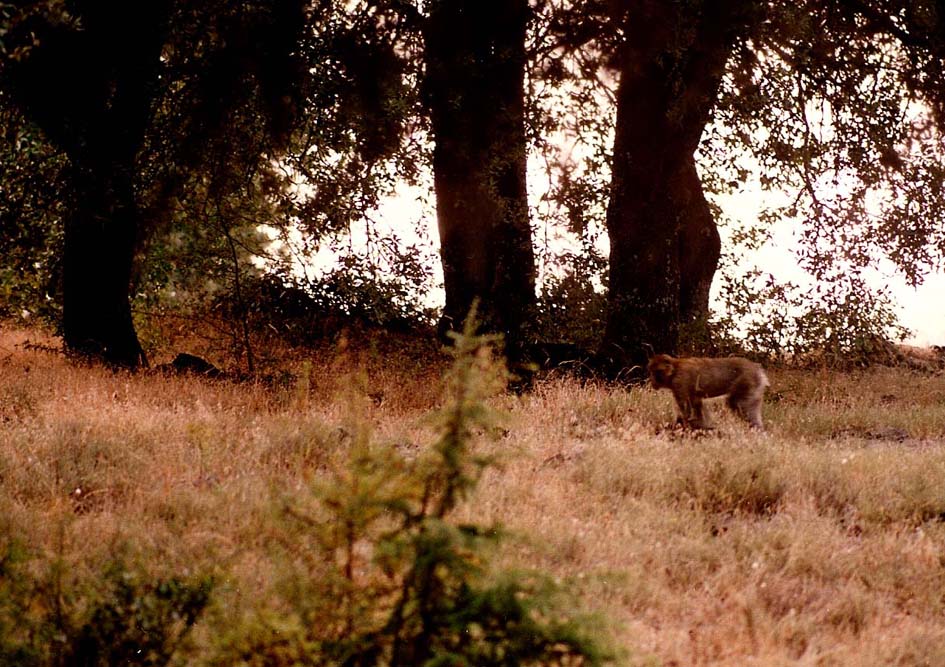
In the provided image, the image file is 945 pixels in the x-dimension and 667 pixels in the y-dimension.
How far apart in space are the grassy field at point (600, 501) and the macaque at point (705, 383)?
0.26m

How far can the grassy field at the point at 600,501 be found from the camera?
5496 millimetres

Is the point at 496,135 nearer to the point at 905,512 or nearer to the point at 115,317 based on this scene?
the point at 115,317

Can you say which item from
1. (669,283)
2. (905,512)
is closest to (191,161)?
(669,283)

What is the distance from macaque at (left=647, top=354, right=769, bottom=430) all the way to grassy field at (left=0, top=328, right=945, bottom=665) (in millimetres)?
262

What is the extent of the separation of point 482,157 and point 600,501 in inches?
249

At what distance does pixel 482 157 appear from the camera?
12750 millimetres

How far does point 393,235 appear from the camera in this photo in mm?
16219

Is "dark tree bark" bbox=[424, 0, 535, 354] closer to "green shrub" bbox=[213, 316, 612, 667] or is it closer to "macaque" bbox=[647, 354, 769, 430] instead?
"macaque" bbox=[647, 354, 769, 430]

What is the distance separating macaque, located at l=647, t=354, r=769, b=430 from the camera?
10062 millimetres

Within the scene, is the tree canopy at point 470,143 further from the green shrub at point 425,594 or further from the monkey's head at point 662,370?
the green shrub at point 425,594

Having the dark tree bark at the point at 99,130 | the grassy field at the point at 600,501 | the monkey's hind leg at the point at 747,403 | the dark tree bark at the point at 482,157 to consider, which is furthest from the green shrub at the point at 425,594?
the dark tree bark at the point at 99,130

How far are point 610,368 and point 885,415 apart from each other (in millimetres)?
3577

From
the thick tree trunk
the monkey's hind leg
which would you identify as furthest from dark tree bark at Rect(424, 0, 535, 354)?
the thick tree trunk

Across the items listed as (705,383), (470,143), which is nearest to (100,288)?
(470,143)
